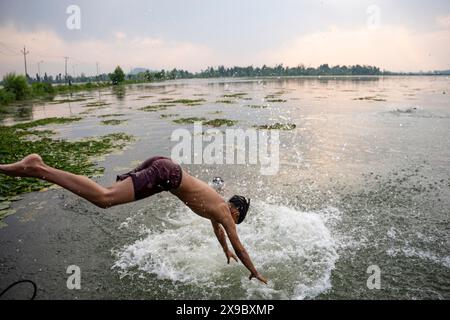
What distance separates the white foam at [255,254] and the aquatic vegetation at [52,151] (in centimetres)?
552

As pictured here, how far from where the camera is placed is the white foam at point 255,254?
5.46m

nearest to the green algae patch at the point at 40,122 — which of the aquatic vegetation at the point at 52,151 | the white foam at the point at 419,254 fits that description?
the aquatic vegetation at the point at 52,151

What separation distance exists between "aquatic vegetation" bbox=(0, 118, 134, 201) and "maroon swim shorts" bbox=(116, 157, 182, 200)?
702 cm

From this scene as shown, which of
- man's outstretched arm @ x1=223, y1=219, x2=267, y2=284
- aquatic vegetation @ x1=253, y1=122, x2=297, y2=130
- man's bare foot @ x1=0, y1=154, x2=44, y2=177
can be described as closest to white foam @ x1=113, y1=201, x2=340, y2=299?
man's outstretched arm @ x1=223, y1=219, x2=267, y2=284

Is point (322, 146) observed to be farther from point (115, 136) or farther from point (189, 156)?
point (115, 136)

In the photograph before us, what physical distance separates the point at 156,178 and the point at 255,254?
285 centimetres

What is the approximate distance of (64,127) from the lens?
73.2ft

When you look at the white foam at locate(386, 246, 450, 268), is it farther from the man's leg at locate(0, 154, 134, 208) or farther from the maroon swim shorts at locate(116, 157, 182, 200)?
the man's leg at locate(0, 154, 134, 208)

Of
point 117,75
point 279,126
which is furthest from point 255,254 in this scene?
point 117,75

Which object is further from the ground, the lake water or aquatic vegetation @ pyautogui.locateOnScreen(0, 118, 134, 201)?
aquatic vegetation @ pyautogui.locateOnScreen(0, 118, 134, 201)

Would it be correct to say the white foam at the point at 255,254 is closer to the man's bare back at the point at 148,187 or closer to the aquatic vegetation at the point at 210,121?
the man's bare back at the point at 148,187

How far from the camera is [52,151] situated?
1439cm

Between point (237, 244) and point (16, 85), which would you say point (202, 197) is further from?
point (16, 85)

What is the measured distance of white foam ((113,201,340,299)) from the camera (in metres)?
5.46
